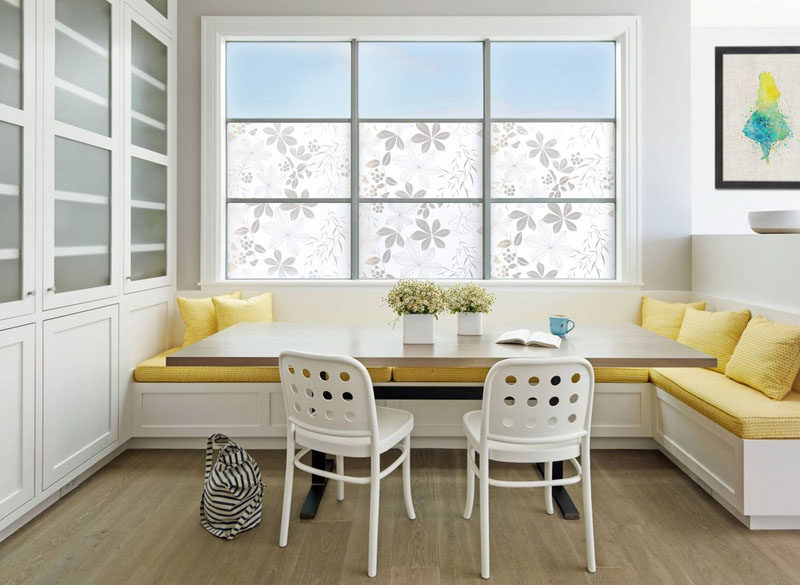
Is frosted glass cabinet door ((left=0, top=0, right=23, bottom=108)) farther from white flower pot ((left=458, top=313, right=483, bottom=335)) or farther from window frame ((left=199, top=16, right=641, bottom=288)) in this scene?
white flower pot ((left=458, top=313, right=483, bottom=335))

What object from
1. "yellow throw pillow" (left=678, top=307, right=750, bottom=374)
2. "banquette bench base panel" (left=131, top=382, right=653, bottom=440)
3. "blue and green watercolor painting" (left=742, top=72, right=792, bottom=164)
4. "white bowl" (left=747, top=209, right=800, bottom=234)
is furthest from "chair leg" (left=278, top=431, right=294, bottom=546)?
"blue and green watercolor painting" (left=742, top=72, right=792, bottom=164)

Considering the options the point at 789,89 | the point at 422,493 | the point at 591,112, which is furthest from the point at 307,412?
the point at 789,89

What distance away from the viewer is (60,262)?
8.98 ft

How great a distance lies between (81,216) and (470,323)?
73.6 inches

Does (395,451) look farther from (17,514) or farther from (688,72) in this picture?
(688,72)

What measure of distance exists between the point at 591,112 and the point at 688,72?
25.0 inches

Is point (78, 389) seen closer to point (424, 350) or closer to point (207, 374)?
point (207, 374)

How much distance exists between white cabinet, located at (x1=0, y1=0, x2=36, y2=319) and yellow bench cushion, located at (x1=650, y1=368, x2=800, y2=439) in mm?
2839

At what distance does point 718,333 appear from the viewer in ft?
10.7

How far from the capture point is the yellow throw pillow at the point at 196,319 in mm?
3732

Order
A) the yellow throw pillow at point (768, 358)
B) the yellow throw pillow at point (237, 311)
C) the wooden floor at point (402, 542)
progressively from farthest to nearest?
the yellow throw pillow at point (237, 311) < the yellow throw pillow at point (768, 358) < the wooden floor at point (402, 542)

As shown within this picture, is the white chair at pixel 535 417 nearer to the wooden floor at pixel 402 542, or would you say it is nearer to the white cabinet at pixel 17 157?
the wooden floor at pixel 402 542

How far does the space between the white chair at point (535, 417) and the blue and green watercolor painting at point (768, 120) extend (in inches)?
120

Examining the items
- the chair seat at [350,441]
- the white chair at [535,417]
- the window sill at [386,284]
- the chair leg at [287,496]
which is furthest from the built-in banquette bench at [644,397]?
the chair leg at [287,496]
